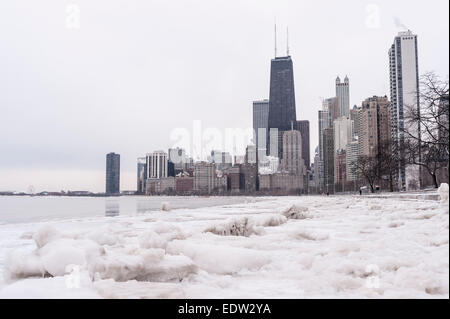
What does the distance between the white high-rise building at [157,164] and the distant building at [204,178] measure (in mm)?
27694

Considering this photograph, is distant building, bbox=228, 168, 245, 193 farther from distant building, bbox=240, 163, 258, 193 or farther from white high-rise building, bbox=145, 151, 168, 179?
white high-rise building, bbox=145, 151, 168, 179

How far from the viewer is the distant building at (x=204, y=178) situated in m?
132

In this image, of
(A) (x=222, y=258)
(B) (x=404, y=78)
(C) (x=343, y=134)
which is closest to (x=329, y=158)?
(C) (x=343, y=134)

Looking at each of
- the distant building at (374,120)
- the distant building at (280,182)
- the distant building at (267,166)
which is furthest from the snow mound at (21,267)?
the distant building at (267,166)

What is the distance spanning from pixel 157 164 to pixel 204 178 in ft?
138

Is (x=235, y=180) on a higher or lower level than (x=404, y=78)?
lower

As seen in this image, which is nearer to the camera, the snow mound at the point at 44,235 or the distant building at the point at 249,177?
the snow mound at the point at 44,235

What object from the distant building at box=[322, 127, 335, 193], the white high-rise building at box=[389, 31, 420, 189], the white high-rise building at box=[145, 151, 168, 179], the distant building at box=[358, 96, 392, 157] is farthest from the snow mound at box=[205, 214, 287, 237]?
the distant building at box=[322, 127, 335, 193]

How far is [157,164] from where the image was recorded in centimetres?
9531

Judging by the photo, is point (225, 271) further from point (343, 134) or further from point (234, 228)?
point (343, 134)

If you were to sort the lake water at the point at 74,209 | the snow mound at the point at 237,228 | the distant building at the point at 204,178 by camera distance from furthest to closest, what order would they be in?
the distant building at the point at 204,178
the lake water at the point at 74,209
the snow mound at the point at 237,228

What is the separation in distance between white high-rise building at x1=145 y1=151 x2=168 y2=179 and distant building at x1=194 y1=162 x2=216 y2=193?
2769 cm

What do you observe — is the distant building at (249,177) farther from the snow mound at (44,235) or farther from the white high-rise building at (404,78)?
the snow mound at (44,235)
